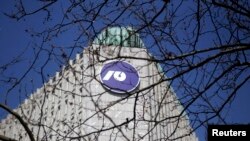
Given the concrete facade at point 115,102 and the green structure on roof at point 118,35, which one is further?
the green structure on roof at point 118,35

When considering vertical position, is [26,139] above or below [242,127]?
above

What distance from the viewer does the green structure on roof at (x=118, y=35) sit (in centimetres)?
657

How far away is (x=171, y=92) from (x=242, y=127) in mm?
1309

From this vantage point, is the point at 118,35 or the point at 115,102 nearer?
the point at 115,102

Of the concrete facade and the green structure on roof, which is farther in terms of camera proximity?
the green structure on roof

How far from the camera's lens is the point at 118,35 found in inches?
257

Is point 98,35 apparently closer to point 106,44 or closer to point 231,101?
point 106,44

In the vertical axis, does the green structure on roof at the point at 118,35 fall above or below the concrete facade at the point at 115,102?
above

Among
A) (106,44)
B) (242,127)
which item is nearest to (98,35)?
(106,44)

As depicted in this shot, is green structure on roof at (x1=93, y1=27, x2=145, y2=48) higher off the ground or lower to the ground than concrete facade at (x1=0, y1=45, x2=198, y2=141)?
higher

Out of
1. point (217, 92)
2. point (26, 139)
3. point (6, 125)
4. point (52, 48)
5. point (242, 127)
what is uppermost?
point (6, 125)

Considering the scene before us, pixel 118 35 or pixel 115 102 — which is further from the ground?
pixel 118 35

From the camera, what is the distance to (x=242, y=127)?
6484mm

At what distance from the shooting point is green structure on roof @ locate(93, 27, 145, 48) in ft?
21.6
